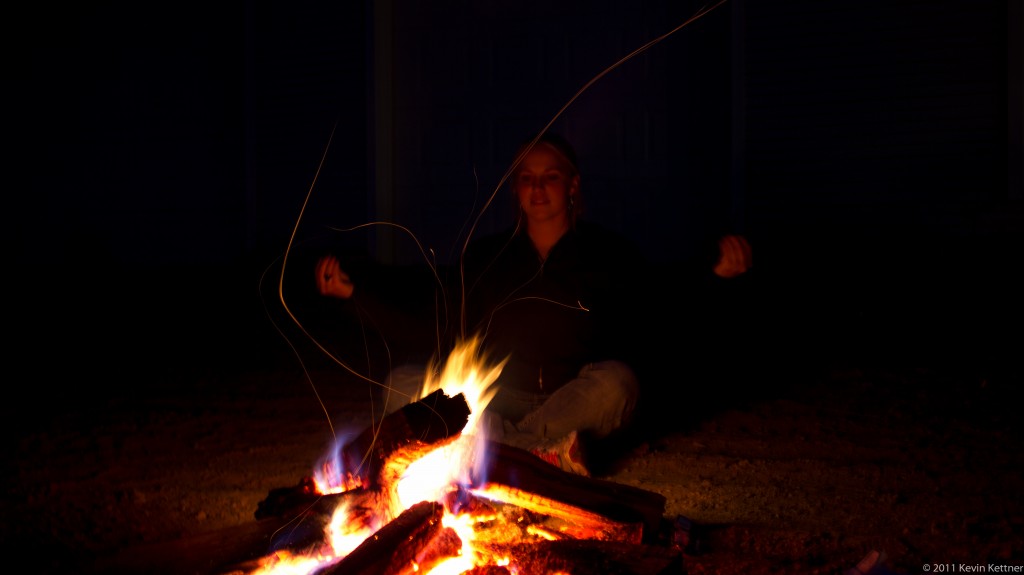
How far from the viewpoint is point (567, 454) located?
2.92m

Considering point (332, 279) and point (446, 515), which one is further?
point (332, 279)

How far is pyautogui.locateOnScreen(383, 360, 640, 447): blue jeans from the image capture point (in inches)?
123

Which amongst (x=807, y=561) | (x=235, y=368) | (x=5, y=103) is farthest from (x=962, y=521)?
(x=5, y=103)

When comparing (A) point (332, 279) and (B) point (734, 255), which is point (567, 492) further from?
(A) point (332, 279)

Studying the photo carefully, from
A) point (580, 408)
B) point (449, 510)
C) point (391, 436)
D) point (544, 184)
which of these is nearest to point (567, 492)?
point (449, 510)

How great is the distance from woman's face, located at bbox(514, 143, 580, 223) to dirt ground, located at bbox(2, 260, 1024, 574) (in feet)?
3.73

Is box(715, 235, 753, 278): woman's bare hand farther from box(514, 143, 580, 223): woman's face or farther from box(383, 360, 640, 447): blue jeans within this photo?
box(514, 143, 580, 223): woman's face

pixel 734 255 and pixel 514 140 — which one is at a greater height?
pixel 514 140

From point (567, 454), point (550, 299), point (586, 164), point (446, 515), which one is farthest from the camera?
point (586, 164)

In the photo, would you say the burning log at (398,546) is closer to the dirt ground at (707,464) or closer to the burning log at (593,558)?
the burning log at (593,558)

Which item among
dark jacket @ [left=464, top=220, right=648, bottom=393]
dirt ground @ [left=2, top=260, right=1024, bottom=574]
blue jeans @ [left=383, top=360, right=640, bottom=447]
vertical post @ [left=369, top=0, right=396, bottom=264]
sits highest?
vertical post @ [left=369, top=0, right=396, bottom=264]

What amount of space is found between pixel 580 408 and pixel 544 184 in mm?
1013

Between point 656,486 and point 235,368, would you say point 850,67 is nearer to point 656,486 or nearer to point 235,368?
point 656,486

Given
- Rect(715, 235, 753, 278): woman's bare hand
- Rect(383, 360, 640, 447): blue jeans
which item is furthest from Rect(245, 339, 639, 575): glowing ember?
Rect(715, 235, 753, 278): woman's bare hand
